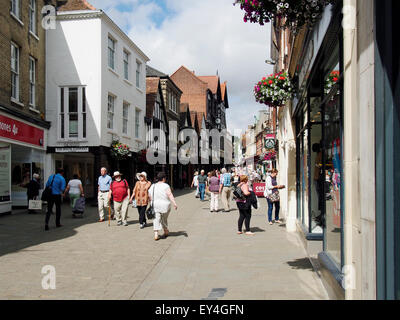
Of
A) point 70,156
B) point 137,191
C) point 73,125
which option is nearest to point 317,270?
point 137,191

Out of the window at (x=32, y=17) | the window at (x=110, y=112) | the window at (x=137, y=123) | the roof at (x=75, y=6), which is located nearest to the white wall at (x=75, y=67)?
the roof at (x=75, y=6)

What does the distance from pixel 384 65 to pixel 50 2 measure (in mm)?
19864

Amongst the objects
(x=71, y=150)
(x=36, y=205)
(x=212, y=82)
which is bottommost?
(x=36, y=205)

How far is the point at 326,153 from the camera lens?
6387mm

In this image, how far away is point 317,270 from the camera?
666 centimetres

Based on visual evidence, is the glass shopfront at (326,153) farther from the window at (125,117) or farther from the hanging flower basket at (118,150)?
the window at (125,117)

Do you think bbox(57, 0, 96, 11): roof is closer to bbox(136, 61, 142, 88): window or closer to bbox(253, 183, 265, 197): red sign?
bbox(136, 61, 142, 88): window

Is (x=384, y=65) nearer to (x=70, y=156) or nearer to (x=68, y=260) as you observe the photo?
(x=68, y=260)

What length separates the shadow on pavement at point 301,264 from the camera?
7.07 m

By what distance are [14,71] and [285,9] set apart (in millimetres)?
14433

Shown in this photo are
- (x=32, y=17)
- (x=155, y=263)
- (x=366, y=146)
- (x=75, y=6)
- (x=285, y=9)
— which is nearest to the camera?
(x=366, y=146)

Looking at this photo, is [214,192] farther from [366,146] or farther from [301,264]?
[366,146]

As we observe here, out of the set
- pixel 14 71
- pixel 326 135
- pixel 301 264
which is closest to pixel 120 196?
pixel 301 264

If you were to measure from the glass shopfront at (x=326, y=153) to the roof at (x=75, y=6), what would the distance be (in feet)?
47.4
